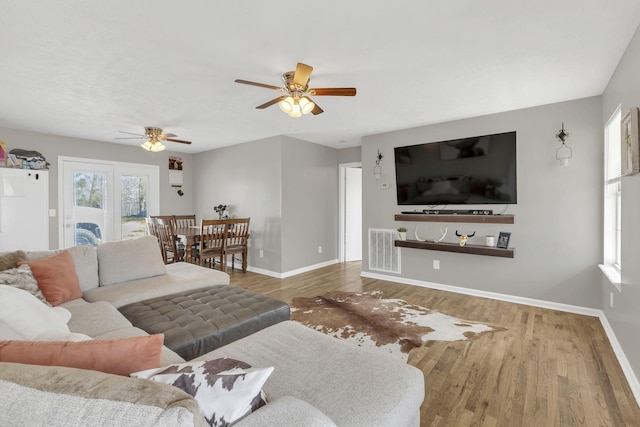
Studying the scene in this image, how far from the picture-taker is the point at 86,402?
61cm

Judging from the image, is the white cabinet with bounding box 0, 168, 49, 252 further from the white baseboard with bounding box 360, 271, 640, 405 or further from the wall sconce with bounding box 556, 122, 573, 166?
the wall sconce with bounding box 556, 122, 573, 166

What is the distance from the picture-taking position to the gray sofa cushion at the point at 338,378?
1132 millimetres

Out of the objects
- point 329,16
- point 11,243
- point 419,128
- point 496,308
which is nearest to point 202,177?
point 11,243

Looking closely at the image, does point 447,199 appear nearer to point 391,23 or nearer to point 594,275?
point 594,275

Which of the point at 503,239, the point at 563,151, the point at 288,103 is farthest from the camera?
the point at 503,239

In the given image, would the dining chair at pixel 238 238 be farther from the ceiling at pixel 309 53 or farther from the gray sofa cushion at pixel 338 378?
the gray sofa cushion at pixel 338 378

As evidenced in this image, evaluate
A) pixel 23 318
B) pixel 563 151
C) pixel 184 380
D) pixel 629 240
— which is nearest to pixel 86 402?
pixel 184 380

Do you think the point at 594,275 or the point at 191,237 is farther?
the point at 191,237

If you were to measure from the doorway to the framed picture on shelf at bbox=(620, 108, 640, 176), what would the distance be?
4074 mm

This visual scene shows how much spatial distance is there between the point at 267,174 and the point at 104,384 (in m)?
4.70

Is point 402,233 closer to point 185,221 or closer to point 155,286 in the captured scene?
point 155,286

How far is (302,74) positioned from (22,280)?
2.39m

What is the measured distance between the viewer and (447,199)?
417 centimetres

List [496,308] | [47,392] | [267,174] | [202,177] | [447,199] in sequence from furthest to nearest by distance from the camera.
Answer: [202,177]
[267,174]
[447,199]
[496,308]
[47,392]
